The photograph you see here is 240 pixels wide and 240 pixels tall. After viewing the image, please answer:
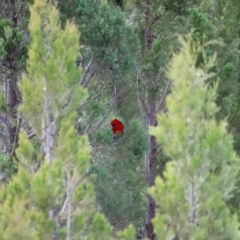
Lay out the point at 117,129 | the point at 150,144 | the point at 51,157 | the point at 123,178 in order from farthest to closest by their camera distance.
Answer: the point at 123,178 < the point at 150,144 < the point at 117,129 < the point at 51,157

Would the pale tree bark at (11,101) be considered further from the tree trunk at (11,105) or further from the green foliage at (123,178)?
the green foliage at (123,178)

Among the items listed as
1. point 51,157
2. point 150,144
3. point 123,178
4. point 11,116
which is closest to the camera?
point 51,157

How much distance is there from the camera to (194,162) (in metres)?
2.50

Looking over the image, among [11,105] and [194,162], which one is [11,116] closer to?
[11,105]

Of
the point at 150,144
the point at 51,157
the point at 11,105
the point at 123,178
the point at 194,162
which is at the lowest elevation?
the point at 194,162

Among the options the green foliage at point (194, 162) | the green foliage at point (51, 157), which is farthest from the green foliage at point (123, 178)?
the green foliage at point (194, 162)

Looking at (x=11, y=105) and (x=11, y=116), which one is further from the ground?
(x=11, y=105)

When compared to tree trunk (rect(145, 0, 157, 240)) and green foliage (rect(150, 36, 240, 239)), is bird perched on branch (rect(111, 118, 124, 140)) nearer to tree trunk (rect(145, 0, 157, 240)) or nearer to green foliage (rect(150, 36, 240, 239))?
tree trunk (rect(145, 0, 157, 240))

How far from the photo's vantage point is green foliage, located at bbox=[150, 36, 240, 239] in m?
2.52

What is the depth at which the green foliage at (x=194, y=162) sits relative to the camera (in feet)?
8.25

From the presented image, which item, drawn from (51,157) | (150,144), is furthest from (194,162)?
(150,144)

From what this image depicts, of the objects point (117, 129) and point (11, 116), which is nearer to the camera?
point (11, 116)

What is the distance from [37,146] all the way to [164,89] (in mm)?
2194

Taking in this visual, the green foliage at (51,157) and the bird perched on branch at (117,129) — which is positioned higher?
the bird perched on branch at (117,129)
